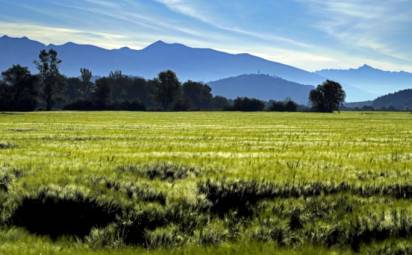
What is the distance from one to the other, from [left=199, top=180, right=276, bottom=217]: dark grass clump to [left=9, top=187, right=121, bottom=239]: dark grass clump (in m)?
2.19

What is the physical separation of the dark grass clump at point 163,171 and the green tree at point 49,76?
159193 millimetres

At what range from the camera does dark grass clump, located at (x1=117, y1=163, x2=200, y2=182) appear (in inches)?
494

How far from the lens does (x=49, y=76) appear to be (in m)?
167

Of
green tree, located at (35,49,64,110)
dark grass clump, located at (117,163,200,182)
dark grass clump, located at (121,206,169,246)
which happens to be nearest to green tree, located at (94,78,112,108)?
green tree, located at (35,49,64,110)

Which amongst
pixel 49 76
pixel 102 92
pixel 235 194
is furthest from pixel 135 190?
pixel 102 92

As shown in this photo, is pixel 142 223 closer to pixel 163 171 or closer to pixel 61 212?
pixel 61 212

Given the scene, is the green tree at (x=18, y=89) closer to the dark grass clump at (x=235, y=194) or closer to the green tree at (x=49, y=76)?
the green tree at (x=49, y=76)

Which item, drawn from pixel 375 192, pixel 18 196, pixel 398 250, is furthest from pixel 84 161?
pixel 398 250

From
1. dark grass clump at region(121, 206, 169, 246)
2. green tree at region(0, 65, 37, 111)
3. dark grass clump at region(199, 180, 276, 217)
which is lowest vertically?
dark grass clump at region(121, 206, 169, 246)

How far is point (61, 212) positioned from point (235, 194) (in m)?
3.95

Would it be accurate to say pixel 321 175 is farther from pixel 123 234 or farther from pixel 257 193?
pixel 123 234

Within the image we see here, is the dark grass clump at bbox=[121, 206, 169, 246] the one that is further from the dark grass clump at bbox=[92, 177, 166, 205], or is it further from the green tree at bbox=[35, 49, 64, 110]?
the green tree at bbox=[35, 49, 64, 110]

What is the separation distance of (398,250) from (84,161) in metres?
9.11

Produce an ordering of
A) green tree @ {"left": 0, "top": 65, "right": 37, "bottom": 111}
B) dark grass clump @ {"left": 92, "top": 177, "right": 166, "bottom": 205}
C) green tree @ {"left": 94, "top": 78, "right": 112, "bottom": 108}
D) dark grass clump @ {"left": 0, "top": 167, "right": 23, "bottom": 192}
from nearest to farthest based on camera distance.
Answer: dark grass clump @ {"left": 92, "top": 177, "right": 166, "bottom": 205} < dark grass clump @ {"left": 0, "top": 167, "right": 23, "bottom": 192} < green tree @ {"left": 0, "top": 65, "right": 37, "bottom": 111} < green tree @ {"left": 94, "top": 78, "right": 112, "bottom": 108}
